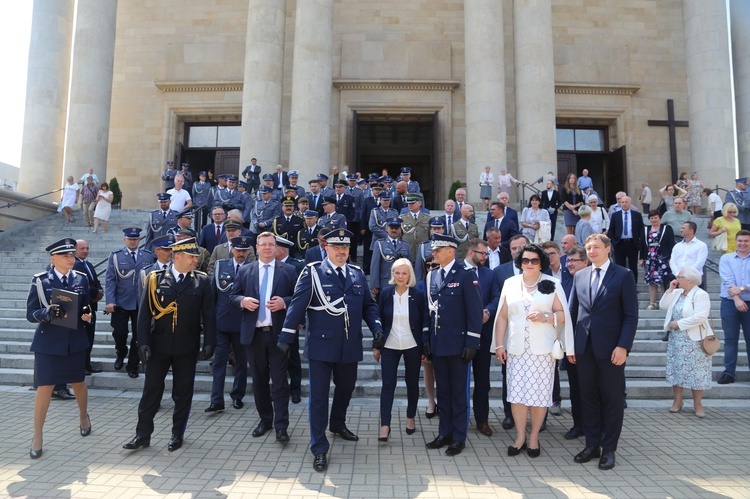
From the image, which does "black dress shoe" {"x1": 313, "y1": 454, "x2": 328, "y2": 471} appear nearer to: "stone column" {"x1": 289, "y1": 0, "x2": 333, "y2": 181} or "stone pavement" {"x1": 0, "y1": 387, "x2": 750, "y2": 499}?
"stone pavement" {"x1": 0, "y1": 387, "x2": 750, "y2": 499}

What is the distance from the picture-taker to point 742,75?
734 inches

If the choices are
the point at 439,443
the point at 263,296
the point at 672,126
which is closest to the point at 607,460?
the point at 439,443

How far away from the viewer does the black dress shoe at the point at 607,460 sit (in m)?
4.50

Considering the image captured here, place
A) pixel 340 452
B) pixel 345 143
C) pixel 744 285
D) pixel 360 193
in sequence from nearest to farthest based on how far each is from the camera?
1. pixel 340 452
2. pixel 744 285
3. pixel 360 193
4. pixel 345 143

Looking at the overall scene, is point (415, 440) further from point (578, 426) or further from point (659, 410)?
point (659, 410)

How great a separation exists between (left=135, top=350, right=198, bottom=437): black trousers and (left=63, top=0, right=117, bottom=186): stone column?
48.0ft

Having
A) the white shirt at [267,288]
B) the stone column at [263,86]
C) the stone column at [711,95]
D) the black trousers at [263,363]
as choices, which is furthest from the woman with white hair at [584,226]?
the stone column at [711,95]

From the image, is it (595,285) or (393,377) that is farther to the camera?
(393,377)

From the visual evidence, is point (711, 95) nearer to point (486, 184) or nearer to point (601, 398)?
point (486, 184)

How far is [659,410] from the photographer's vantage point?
20.9 feet

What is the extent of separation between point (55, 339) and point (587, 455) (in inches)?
209

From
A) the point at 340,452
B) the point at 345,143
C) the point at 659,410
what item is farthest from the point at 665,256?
the point at 345,143

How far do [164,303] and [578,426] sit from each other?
4.54 m

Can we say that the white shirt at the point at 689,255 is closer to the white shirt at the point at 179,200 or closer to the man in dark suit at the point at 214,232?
the man in dark suit at the point at 214,232
